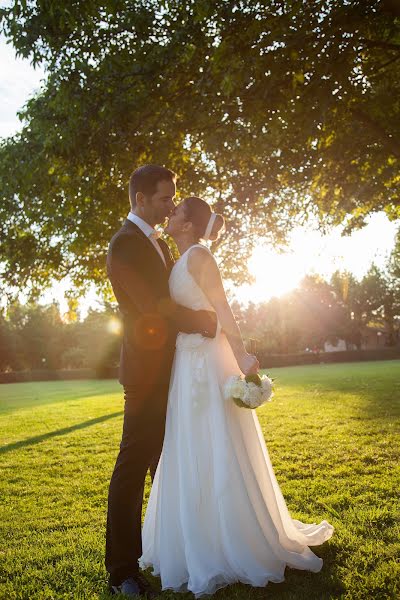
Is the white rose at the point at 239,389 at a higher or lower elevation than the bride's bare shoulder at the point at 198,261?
lower

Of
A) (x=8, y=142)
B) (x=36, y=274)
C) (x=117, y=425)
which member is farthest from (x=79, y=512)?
(x=36, y=274)

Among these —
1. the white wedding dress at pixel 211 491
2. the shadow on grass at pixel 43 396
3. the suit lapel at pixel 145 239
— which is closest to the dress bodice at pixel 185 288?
the white wedding dress at pixel 211 491

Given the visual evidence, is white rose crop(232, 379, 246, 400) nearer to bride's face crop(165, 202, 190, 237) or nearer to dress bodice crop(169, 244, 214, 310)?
dress bodice crop(169, 244, 214, 310)

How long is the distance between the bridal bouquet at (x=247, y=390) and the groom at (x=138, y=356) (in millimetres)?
444

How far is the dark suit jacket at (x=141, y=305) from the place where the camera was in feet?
A: 12.4

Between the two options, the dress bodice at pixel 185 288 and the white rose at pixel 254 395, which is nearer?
the white rose at pixel 254 395

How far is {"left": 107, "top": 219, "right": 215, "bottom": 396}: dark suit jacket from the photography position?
3.77 metres

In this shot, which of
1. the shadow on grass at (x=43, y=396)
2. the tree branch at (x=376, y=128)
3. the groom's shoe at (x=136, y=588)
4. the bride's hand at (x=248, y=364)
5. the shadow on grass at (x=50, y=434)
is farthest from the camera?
the shadow on grass at (x=43, y=396)

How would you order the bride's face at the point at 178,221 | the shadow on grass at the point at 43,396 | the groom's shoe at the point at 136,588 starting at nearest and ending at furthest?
1. the groom's shoe at the point at 136,588
2. the bride's face at the point at 178,221
3. the shadow on grass at the point at 43,396

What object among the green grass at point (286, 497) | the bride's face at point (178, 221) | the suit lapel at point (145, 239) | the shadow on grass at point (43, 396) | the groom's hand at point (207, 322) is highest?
the bride's face at point (178, 221)

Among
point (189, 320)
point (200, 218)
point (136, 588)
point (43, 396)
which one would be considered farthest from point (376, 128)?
point (43, 396)

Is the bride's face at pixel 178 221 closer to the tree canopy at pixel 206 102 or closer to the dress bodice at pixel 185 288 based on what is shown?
the dress bodice at pixel 185 288

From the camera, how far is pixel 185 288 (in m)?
3.97

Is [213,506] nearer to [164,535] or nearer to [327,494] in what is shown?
[164,535]
